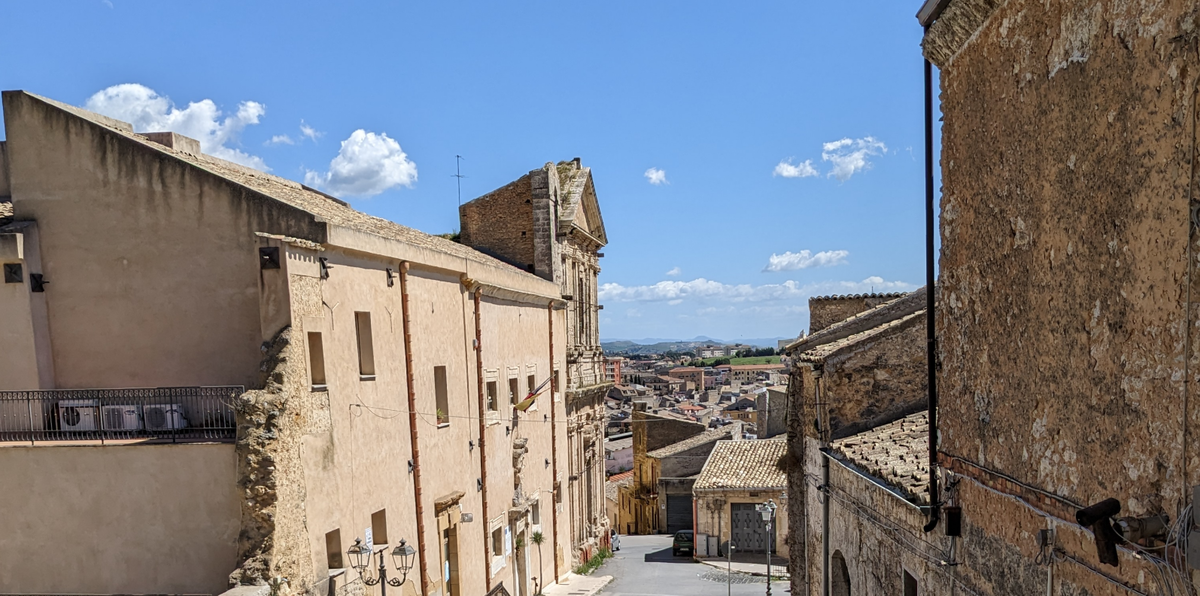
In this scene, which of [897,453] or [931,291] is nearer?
[931,291]

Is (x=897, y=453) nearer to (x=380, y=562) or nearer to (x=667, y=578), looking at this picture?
(x=380, y=562)

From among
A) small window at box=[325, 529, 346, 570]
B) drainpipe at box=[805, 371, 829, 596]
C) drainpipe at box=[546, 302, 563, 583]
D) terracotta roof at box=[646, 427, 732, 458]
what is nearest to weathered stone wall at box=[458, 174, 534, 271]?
drainpipe at box=[546, 302, 563, 583]

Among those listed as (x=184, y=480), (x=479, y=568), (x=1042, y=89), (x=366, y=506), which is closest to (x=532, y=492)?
(x=479, y=568)

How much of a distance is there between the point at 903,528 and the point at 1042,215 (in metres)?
4.72

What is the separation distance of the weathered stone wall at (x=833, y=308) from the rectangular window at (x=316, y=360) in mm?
12076

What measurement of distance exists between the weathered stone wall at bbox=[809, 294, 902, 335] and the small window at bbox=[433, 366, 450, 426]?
875 cm

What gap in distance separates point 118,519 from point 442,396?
22.1 feet

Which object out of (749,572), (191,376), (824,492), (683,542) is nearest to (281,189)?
(191,376)

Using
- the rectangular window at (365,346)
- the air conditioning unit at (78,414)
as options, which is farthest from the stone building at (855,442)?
the air conditioning unit at (78,414)

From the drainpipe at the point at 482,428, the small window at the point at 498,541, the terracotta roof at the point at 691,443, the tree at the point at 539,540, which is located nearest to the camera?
the drainpipe at the point at 482,428

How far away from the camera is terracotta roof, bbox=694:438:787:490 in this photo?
3083 cm

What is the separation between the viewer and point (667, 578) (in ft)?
90.1

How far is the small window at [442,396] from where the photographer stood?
55.4 ft

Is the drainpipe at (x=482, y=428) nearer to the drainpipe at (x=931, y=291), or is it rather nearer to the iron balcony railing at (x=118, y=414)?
the iron balcony railing at (x=118, y=414)
